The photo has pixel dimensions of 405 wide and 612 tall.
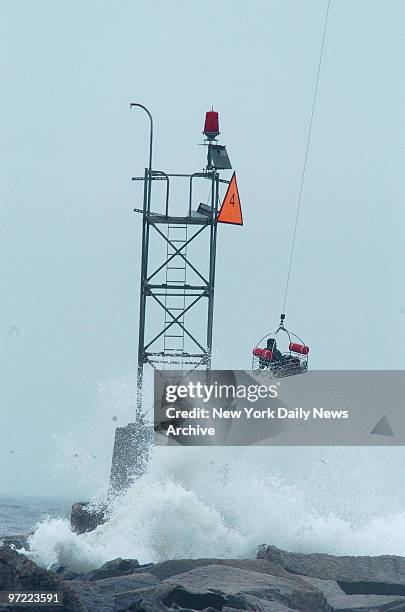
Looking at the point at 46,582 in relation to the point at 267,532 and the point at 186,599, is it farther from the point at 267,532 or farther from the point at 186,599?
the point at 267,532

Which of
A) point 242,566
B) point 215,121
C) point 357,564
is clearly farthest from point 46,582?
point 215,121

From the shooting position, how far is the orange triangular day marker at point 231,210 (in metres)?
34.0

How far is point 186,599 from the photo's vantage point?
24.8 meters

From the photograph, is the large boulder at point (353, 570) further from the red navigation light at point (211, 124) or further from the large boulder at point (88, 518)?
the red navigation light at point (211, 124)

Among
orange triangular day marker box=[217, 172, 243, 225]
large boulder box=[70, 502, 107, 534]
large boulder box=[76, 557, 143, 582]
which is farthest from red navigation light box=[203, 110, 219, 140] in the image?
large boulder box=[76, 557, 143, 582]

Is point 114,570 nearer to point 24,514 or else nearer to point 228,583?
point 228,583

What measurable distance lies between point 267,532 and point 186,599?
8.39 m

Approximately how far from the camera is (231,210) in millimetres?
34062

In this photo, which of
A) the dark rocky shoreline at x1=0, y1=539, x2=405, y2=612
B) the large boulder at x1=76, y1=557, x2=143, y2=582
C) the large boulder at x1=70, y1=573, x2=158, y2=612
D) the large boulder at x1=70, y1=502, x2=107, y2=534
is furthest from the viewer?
the large boulder at x1=70, y1=502, x2=107, y2=534

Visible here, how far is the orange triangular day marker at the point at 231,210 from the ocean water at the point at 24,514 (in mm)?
12039

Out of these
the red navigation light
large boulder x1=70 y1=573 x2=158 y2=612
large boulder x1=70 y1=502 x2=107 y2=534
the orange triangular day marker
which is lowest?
large boulder x1=70 y1=573 x2=158 y2=612

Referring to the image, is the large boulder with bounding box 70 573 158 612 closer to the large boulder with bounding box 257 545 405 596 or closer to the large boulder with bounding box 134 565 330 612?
the large boulder with bounding box 134 565 330 612

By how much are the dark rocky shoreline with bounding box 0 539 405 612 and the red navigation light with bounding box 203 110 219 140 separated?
29.0ft

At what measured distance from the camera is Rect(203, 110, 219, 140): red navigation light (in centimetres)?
3412
